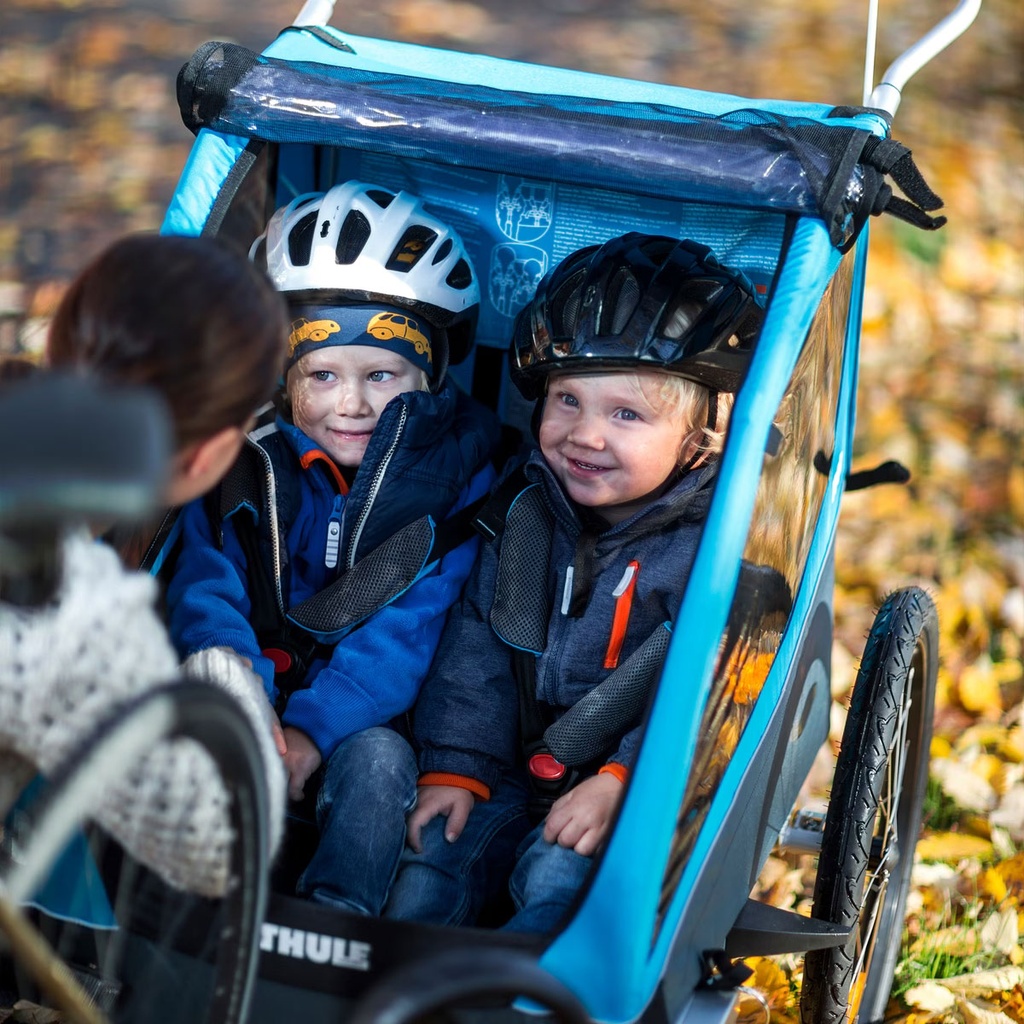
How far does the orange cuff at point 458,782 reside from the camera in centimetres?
238

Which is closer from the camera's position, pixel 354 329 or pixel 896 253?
pixel 354 329

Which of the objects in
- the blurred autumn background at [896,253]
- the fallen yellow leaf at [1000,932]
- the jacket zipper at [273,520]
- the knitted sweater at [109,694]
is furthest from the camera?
the blurred autumn background at [896,253]

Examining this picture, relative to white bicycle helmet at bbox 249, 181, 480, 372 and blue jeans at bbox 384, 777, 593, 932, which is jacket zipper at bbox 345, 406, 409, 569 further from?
blue jeans at bbox 384, 777, 593, 932

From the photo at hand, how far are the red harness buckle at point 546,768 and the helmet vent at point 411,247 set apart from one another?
3.17 feet

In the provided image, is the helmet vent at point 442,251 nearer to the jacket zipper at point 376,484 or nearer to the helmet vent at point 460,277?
the helmet vent at point 460,277

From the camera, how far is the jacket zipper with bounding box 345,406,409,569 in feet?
8.31

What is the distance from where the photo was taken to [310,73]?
2.52m

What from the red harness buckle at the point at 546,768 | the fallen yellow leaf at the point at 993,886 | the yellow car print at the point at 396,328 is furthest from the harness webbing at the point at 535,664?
the fallen yellow leaf at the point at 993,886

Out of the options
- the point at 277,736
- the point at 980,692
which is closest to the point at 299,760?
the point at 277,736

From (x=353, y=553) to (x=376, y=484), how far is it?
0.14 meters

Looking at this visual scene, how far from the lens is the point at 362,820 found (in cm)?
220

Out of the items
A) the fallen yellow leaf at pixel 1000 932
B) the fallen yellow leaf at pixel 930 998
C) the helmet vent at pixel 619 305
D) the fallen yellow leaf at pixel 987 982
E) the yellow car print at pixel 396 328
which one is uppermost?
the helmet vent at pixel 619 305

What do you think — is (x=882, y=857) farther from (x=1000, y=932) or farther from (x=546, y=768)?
(x=546, y=768)

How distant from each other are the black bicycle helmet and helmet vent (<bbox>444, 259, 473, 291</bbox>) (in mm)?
205
